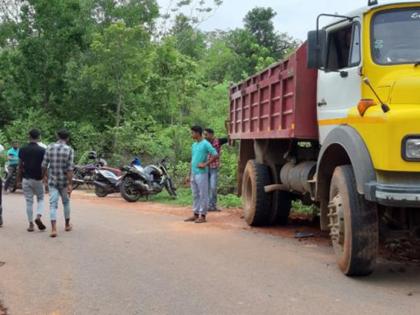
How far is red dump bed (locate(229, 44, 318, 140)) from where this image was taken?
27.3 ft

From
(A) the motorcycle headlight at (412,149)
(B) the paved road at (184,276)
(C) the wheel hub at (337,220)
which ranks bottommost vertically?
(B) the paved road at (184,276)

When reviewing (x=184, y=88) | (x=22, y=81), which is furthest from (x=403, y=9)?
(x=22, y=81)

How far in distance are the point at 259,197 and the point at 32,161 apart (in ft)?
12.4

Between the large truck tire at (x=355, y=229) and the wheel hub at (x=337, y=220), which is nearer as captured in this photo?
the large truck tire at (x=355, y=229)

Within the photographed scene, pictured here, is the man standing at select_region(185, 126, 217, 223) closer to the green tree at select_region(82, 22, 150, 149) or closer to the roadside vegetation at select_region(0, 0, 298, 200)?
the roadside vegetation at select_region(0, 0, 298, 200)

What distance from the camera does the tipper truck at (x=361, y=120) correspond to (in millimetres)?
5793

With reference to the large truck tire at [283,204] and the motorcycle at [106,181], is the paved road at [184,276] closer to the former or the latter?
the large truck tire at [283,204]

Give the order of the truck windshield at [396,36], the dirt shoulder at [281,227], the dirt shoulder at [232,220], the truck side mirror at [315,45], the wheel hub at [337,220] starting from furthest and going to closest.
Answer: the dirt shoulder at [232,220]
the dirt shoulder at [281,227]
the truck side mirror at [315,45]
the wheel hub at [337,220]
the truck windshield at [396,36]

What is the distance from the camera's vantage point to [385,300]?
5664mm

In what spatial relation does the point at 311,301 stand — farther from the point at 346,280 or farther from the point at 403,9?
the point at 403,9

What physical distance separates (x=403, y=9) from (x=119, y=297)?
13.7ft

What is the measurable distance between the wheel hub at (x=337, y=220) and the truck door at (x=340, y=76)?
3.05ft

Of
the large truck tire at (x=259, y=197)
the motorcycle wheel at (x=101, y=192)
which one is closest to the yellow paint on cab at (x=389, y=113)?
the large truck tire at (x=259, y=197)

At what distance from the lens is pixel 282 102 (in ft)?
29.2
